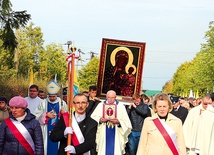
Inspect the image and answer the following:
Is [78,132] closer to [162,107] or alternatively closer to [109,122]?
[162,107]

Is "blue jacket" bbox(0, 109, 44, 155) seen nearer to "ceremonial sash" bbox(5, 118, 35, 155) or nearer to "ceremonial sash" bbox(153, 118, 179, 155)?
"ceremonial sash" bbox(5, 118, 35, 155)

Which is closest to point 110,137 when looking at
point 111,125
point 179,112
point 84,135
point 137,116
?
point 111,125

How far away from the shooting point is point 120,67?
50.1ft

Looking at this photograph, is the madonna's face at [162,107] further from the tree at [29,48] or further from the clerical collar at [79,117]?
the tree at [29,48]

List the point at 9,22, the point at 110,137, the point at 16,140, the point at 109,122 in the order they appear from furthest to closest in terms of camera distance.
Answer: the point at 9,22 → the point at 110,137 → the point at 109,122 → the point at 16,140

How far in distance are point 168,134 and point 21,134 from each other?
1988 mm

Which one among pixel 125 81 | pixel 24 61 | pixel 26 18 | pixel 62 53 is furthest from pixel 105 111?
pixel 62 53

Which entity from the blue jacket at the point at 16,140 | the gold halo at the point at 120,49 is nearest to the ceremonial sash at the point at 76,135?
the blue jacket at the point at 16,140

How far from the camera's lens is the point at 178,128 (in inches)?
300

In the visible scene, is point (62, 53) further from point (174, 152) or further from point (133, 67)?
point (174, 152)

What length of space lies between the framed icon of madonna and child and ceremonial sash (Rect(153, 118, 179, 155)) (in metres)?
7.70

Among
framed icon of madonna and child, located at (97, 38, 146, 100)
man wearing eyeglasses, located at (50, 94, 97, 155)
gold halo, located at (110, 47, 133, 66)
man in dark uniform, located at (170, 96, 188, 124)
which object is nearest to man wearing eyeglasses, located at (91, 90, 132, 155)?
framed icon of madonna and child, located at (97, 38, 146, 100)

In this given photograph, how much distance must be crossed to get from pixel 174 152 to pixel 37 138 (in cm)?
188

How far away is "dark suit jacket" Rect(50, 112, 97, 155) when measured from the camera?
23.5 ft
